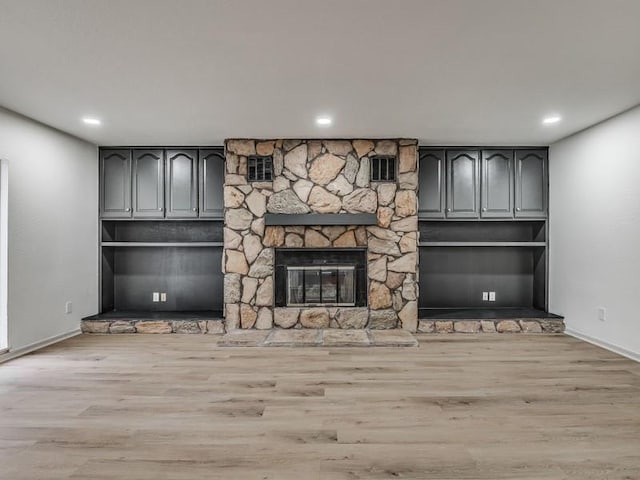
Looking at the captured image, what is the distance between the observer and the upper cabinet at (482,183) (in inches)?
217

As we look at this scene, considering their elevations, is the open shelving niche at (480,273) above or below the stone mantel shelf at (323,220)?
below

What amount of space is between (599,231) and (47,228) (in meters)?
6.27

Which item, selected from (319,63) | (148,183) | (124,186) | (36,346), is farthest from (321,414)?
(124,186)

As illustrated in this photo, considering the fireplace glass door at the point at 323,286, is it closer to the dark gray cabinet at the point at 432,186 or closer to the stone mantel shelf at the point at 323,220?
the stone mantel shelf at the point at 323,220

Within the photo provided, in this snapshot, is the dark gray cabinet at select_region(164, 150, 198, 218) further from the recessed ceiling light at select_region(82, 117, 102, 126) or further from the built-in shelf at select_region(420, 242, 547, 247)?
the built-in shelf at select_region(420, 242, 547, 247)

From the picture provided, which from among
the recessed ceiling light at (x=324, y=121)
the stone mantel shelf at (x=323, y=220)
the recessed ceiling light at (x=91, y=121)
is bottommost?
the stone mantel shelf at (x=323, y=220)

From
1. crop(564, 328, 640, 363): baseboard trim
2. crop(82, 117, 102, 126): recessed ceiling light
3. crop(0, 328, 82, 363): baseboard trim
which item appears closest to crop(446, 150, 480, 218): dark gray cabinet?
crop(564, 328, 640, 363): baseboard trim

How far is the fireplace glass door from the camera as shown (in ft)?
17.1

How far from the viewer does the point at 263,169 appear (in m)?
5.18

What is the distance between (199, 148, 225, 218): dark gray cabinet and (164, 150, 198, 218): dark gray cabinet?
3.7 inches

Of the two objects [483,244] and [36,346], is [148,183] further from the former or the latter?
[483,244]

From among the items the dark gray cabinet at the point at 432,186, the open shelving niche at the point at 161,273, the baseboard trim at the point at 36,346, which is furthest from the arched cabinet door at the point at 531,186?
the baseboard trim at the point at 36,346

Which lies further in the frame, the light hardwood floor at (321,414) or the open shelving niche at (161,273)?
the open shelving niche at (161,273)

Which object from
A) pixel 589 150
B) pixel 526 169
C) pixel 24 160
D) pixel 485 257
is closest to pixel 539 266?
pixel 485 257
